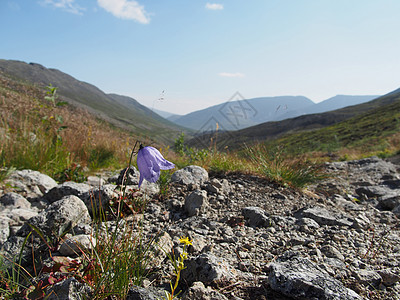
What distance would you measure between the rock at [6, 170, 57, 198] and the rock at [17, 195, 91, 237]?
4.63ft

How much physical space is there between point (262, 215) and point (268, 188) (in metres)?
1.37

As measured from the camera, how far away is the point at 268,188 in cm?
434

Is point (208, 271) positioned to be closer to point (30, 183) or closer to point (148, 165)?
point (148, 165)

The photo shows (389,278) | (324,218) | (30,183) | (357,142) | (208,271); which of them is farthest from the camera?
(357,142)

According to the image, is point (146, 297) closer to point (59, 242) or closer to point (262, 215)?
point (59, 242)

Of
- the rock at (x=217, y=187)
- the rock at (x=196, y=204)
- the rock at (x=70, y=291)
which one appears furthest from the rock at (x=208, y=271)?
the rock at (x=217, y=187)

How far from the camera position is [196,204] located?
3.26m

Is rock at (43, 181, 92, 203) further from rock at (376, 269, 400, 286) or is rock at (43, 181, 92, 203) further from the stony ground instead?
rock at (376, 269, 400, 286)

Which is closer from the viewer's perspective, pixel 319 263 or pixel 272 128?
pixel 319 263

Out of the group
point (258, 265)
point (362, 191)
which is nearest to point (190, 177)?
point (258, 265)

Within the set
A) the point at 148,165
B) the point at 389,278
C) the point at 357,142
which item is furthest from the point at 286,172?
the point at 357,142

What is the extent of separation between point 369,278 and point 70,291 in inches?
89.4

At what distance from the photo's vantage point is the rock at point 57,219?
2.46 metres

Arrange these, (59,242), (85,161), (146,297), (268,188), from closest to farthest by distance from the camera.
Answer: (146,297), (59,242), (268,188), (85,161)
